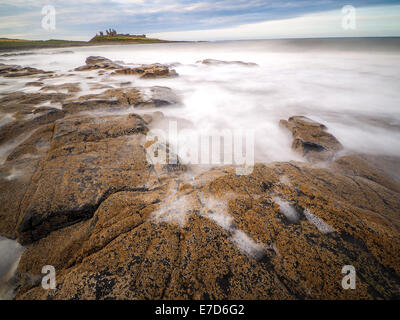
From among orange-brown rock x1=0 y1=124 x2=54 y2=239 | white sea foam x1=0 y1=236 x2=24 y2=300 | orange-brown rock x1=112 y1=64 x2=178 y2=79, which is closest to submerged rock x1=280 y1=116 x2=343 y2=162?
white sea foam x1=0 y1=236 x2=24 y2=300

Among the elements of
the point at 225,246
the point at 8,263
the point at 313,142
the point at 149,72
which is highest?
the point at 149,72

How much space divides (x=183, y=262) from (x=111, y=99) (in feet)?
21.2

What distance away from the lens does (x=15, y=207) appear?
2.55 meters

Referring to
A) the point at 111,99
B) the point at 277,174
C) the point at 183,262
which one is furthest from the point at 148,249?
the point at 111,99

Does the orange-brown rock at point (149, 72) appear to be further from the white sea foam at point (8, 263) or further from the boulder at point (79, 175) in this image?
the white sea foam at point (8, 263)

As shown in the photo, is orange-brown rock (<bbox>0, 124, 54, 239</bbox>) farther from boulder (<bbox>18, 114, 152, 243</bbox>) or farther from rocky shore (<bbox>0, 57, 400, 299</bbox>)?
boulder (<bbox>18, 114, 152, 243</bbox>)

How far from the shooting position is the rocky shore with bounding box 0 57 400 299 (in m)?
1.46

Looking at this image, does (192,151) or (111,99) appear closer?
(192,151)

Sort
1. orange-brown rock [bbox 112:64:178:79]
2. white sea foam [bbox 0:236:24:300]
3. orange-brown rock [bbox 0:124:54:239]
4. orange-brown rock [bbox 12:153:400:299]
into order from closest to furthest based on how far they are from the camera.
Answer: orange-brown rock [bbox 12:153:400:299] < white sea foam [bbox 0:236:24:300] < orange-brown rock [bbox 0:124:54:239] < orange-brown rock [bbox 112:64:178:79]

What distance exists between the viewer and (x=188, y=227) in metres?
1.85

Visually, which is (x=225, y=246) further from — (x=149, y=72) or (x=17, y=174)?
(x=149, y=72)

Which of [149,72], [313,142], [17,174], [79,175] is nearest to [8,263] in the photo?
[79,175]

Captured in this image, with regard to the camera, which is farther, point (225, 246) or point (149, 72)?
point (149, 72)

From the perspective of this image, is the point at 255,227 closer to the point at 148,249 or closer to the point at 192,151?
the point at 148,249
